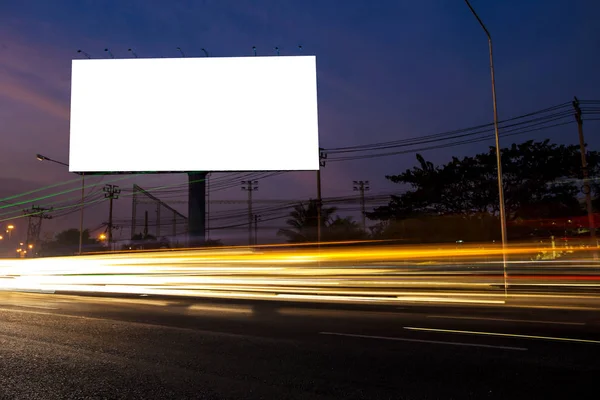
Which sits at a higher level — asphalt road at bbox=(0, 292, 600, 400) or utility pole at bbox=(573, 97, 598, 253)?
utility pole at bbox=(573, 97, 598, 253)

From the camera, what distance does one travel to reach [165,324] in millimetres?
9781

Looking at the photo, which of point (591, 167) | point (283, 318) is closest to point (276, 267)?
point (283, 318)

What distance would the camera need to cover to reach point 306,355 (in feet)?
21.9

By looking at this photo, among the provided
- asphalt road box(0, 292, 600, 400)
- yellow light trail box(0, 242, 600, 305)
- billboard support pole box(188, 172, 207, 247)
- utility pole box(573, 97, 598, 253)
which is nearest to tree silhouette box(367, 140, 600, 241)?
utility pole box(573, 97, 598, 253)

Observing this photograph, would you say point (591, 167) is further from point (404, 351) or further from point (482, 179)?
point (404, 351)

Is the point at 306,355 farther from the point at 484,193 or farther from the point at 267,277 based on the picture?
the point at 484,193

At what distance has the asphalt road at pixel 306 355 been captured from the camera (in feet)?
16.8

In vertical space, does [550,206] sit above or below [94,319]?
above

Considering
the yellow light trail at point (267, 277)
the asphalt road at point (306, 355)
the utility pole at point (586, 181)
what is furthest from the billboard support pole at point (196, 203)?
the utility pole at point (586, 181)

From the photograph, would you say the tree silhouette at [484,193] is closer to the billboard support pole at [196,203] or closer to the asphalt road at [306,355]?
the billboard support pole at [196,203]

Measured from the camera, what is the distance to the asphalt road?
5.12m

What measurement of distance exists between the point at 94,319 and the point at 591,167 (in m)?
34.1

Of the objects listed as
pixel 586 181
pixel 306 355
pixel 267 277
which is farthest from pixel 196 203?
pixel 586 181

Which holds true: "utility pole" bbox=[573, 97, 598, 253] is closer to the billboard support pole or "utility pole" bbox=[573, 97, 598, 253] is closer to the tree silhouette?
the tree silhouette
